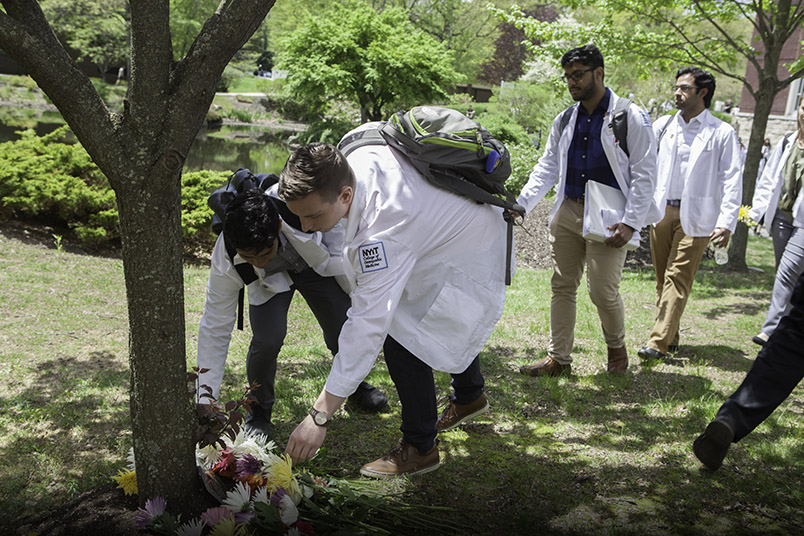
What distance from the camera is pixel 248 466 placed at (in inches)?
108

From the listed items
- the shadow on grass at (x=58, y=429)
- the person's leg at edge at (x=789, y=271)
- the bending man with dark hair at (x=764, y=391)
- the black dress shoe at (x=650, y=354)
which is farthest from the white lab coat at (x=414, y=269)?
the person's leg at edge at (x=789, y=271)

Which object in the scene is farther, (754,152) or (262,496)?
(754,152)

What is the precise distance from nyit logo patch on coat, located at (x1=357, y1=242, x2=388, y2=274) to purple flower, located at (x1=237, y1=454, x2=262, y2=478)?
955mm

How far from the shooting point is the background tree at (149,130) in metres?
2.19

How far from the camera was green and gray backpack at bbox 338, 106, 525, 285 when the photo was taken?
2.85 metres

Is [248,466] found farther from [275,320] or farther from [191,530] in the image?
[275,320]

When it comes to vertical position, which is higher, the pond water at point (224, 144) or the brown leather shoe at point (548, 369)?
the pond water at point (224, 144)

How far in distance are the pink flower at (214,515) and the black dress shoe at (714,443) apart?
1.91 metres

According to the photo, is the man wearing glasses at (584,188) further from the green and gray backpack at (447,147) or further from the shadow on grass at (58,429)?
the shadow on grass at (58,429)

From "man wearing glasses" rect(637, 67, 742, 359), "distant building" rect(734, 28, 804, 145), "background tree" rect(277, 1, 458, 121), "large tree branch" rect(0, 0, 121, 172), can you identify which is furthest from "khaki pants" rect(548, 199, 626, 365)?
"background tree" rect(277, 1, 458, 121)

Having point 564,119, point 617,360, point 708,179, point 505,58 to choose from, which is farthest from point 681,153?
point 505,58

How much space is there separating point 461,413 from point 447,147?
1.63 m

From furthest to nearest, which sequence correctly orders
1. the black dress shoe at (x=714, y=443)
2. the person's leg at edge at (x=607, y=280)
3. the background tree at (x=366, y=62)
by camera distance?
1. the background tree at (x=366, y=62)
2. the person's leg at edge at (x=607, y=280)
3. the black dress shoe at (x=714, y=443)

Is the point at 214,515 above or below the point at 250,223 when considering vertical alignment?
below
